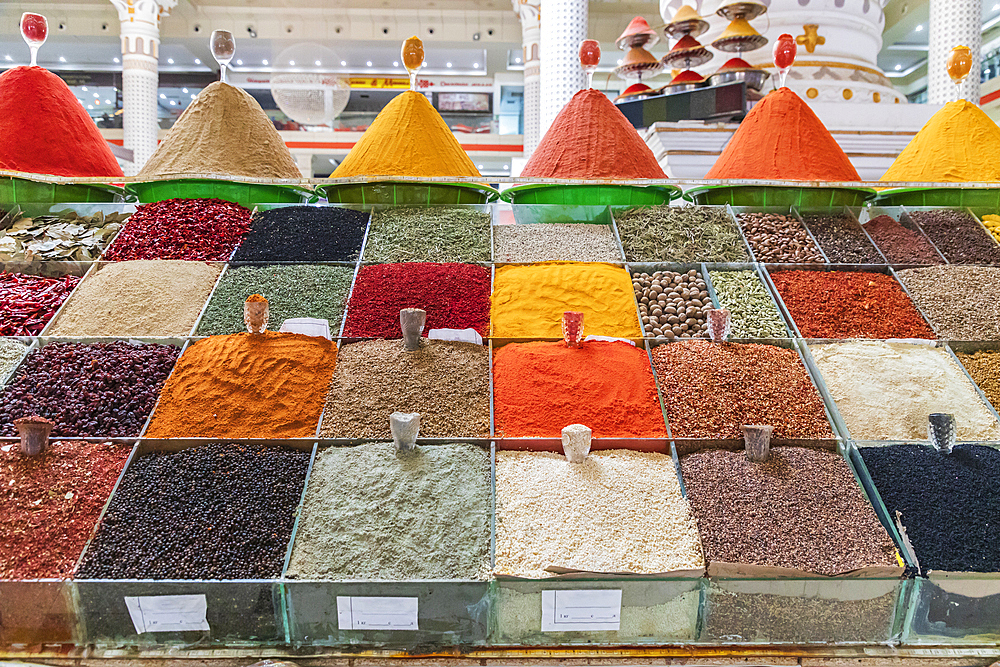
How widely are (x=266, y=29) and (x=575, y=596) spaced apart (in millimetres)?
14886

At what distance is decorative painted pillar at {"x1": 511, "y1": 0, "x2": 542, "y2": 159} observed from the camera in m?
11.3

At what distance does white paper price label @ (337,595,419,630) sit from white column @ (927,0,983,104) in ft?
23.3

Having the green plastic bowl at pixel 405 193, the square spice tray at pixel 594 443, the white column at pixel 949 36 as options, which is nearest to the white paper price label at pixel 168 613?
the square spice tray at pixel 594 443

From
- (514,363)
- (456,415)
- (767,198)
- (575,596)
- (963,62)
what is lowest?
(575,596)

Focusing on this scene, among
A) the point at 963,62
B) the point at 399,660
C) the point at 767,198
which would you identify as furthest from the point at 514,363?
the point at 963,62

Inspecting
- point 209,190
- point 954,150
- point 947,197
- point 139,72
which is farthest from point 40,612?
point 139,72

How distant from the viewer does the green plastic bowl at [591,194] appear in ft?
8.34

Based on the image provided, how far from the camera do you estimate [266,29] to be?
44.7ft

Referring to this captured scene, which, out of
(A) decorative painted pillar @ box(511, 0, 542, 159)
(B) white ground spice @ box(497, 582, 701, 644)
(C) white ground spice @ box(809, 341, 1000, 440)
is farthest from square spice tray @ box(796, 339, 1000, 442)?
(A) decorative painted pillar @ box(511, 0, 542, 159)

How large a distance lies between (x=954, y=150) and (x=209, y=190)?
2973 millimetres

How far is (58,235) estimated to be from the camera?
234cm

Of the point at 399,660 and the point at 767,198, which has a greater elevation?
the point at 767,198

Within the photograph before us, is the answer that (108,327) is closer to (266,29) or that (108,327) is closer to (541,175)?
(541,175)

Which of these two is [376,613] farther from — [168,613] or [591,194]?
[591,194]
